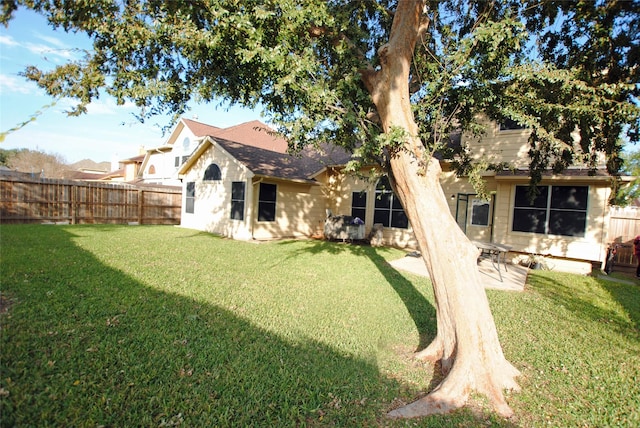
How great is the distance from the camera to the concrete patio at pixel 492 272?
771 cm

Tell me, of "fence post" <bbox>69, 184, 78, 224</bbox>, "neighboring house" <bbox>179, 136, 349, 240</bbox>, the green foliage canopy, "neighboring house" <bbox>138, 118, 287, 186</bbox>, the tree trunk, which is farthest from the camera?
"neighboring house" <bbox>138, 118, 287, 186</bbox>

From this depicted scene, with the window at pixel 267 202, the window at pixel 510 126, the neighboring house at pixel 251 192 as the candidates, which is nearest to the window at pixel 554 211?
the window at pixel 510 126

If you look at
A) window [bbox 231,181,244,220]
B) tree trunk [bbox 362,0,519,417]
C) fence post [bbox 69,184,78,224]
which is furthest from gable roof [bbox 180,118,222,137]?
tree trunk [bbox 362,0,519,417]

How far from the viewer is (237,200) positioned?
13.8m

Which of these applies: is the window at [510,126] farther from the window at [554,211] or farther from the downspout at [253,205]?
the downspout at [253,205]

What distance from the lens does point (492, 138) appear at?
36.9 ft

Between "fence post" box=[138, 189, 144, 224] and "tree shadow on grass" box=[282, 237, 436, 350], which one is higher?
"fence post" box=[138, 189, 144, 224]

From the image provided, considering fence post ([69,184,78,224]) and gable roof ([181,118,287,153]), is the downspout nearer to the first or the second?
fence post ([69,184,78,224])

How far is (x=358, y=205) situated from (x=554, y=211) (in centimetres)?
726

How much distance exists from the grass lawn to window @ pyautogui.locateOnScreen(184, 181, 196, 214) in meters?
8.73

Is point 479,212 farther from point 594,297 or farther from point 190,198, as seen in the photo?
point 190,198

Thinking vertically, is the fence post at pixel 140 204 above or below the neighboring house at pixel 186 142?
below

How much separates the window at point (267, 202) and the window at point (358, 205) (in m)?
3.60

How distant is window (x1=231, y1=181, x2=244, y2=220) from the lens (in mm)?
13636
